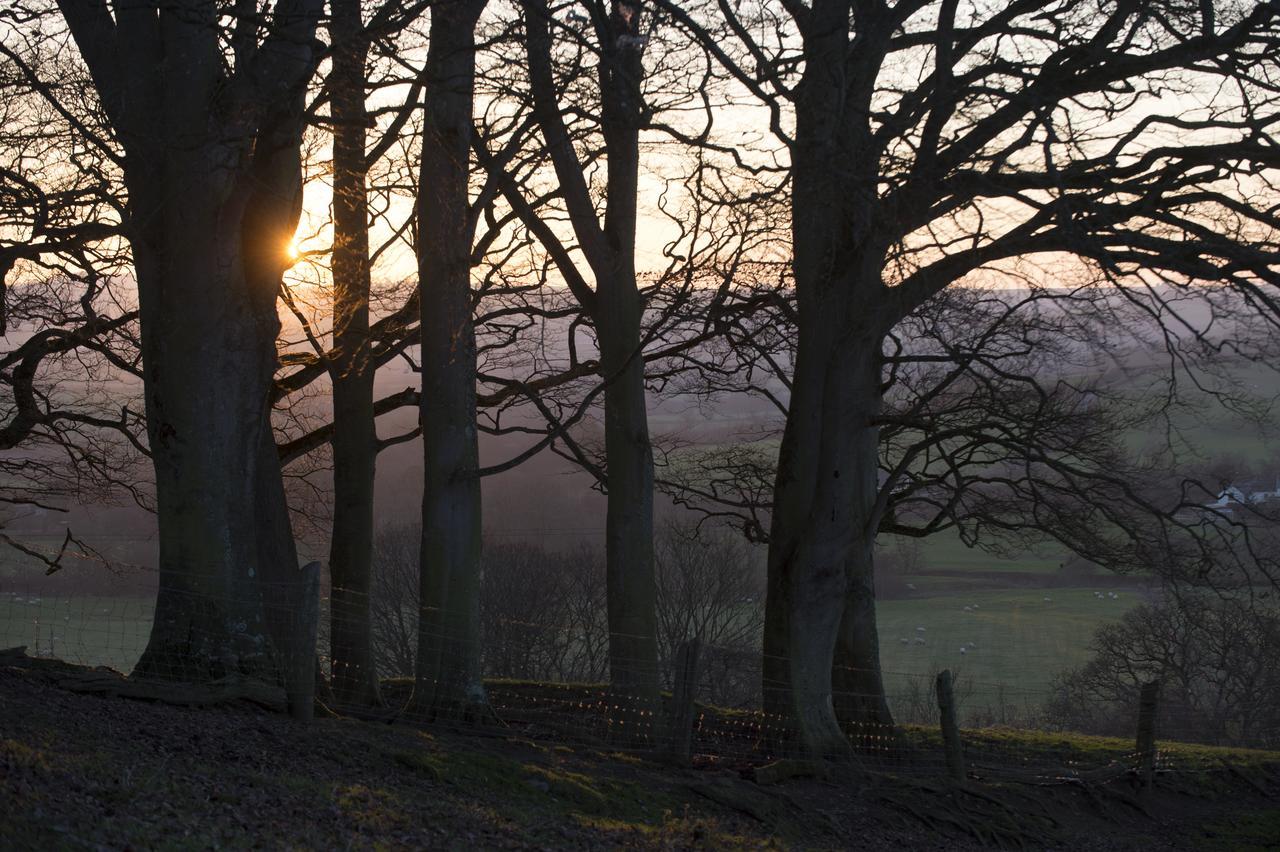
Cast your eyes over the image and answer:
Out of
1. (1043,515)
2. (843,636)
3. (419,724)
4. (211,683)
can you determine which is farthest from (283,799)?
(1043,515)

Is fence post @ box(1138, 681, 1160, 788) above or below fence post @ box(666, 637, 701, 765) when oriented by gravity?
below

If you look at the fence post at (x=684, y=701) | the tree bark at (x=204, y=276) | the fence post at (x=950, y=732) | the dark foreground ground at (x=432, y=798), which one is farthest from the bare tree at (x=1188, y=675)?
the tree bark at (x=204, y=276)

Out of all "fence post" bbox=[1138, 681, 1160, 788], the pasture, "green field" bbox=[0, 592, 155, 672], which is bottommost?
the pasture

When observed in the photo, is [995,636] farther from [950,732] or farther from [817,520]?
[817,520]

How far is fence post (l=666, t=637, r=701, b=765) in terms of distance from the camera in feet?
34.0

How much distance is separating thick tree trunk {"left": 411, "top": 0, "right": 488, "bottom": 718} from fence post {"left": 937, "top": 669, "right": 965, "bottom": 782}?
4525mm

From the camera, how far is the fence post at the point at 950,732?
39.4 ft

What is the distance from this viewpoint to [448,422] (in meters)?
12.0

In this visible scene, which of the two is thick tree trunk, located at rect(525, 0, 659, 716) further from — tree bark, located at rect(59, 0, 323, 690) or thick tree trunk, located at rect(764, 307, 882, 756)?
tree bark, located at rect(59, 0, 323, 690)

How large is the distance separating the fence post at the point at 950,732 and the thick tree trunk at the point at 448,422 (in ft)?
14.8

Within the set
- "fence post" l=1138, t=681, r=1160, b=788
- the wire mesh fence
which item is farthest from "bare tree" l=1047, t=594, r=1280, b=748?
"fence post" l=1138, t=681, r=1160, b=788

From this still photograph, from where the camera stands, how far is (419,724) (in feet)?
36.7

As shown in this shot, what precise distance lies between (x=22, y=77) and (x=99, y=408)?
7159 mm

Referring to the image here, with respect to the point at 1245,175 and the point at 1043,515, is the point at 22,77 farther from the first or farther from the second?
the point at 1043,515
